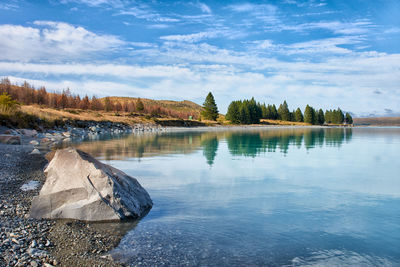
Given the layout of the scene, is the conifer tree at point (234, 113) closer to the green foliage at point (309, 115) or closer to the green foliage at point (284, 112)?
the green foliage at point (284, 112)

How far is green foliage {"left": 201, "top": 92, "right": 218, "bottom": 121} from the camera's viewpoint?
102 meters

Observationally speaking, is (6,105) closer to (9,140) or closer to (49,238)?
(9,140)

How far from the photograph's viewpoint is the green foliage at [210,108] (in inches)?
4028

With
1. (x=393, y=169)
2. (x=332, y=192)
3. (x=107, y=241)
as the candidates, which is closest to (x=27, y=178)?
(x=107, y=241)

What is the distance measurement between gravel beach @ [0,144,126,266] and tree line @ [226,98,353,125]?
102 m

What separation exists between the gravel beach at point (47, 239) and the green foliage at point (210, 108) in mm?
A: 95304

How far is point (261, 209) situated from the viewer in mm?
8328

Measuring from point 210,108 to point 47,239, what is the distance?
98.3 meters

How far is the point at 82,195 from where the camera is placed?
6934mm

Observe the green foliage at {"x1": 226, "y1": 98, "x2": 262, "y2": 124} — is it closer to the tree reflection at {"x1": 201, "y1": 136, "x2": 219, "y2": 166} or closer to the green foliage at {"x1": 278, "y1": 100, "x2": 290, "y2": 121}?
the green foliage at {"x1": 278, "y1": 100, "x2": 290, "y2": 121}

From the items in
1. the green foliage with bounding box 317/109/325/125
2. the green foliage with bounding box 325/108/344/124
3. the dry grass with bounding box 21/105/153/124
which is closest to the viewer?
the dry grass with bounding box 21/105/153/124

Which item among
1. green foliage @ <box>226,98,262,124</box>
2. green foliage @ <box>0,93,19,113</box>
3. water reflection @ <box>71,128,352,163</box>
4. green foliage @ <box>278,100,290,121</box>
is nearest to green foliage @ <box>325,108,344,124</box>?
green foliage @ <box>278,100,290,121</box>

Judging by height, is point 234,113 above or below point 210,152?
above

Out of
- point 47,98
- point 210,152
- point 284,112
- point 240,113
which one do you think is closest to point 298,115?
point 284,112
